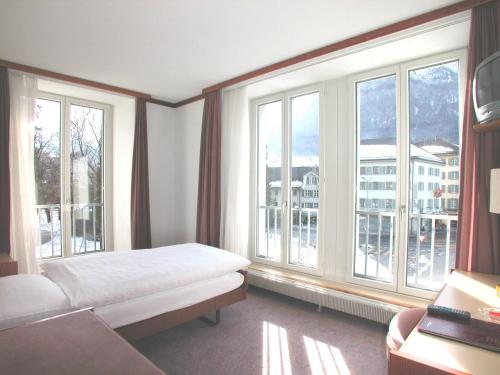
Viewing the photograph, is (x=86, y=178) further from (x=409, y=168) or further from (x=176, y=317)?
(x=409, y=168)

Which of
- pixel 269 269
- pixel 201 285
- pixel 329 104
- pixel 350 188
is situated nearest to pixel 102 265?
pixel 201 285

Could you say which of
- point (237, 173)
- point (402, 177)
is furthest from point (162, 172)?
point (402, 177)

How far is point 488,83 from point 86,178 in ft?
14.4

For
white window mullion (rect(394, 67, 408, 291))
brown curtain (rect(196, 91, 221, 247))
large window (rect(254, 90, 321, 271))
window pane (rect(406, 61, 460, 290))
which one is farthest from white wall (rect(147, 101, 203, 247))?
window pane (rect(406, 61, 460, 290))

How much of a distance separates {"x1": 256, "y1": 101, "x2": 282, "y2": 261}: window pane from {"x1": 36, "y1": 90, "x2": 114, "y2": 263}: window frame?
215 centimetres

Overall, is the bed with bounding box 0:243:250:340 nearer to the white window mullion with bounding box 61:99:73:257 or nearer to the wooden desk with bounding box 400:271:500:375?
the white window mullion with bounding box 61:99:73:257

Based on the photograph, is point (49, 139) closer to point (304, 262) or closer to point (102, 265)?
point (102, 265)

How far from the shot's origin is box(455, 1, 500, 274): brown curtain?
77.9 inches

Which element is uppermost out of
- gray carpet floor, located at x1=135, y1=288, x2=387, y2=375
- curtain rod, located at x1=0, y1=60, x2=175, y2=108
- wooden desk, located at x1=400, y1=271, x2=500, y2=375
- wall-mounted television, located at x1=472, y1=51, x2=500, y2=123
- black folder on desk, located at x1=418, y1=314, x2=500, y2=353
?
curtain rod, located at x1=0, y1=60, x2=175, y2=108

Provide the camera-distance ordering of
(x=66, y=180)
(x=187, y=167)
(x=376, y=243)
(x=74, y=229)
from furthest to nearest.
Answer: (x=187, y=167) → (x=74, y=229) → (x=66, y=180) → (x=376, y=243)

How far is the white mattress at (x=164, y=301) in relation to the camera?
2002mm

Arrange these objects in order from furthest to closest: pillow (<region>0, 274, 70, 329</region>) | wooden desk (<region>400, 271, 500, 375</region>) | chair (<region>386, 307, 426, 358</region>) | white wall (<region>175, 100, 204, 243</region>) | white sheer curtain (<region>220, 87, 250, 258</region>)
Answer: white wall (<region>175, 100, 204, 243</region>) → white sheer curtain (<region>220, 87, 250, 258</region>) → pillow (<region>0, 274, 70, 329</region>) → chair (<region>386, 307, 426, 358</region>) → wooden desk (<region>400, 271, 500, 375</region>)

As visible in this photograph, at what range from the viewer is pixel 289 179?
12.1 feet

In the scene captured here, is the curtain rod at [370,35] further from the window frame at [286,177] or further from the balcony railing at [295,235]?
the balcony railing at [295,235]
